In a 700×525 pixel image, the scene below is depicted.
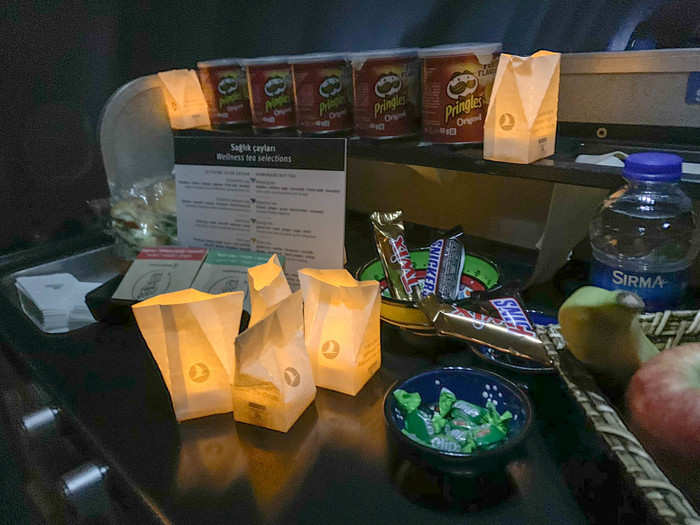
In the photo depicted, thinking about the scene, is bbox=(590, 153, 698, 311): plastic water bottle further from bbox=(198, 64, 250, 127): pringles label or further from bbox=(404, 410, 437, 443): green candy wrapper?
bbox=(198, 64, 250, 127): pringles label

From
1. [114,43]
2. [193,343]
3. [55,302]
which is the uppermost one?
[114,43]

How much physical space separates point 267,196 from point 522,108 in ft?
1.43

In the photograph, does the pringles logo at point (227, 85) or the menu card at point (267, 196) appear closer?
the menu card at point (267, 196)

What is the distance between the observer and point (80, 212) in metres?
1.54

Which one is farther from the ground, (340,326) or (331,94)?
(331,94)

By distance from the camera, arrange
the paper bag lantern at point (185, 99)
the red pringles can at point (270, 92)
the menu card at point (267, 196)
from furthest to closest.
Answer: the paper bag lantern at point (185, 99)
the red pringles can at point (270, 92)
the menu card at point (267, 196)

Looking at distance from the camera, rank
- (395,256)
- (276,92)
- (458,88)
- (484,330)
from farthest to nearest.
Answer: (276,92), (395,256), (458,88), (484,330)

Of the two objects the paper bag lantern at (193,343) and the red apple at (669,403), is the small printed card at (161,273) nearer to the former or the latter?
the paper bag lantern at (193,343)

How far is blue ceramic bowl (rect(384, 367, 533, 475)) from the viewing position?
518mm

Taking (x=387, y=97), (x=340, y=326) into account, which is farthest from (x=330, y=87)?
(x=340, y=326)

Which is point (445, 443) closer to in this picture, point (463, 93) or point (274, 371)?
point (274, 371)

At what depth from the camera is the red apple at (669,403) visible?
46 centimetres

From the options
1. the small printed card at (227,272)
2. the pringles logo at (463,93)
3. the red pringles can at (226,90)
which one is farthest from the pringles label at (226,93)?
the pringles logo at (463,93)

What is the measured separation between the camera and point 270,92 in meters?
1.02
